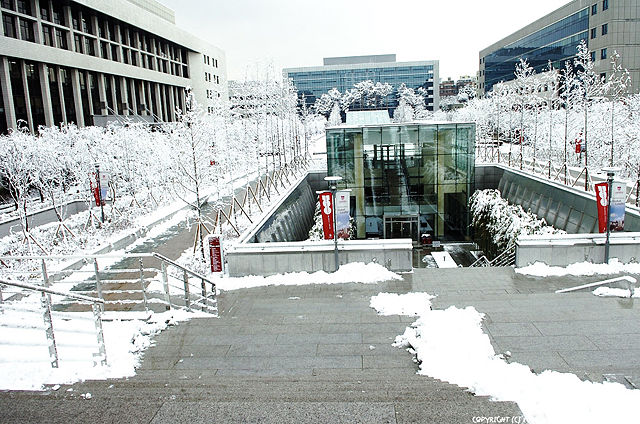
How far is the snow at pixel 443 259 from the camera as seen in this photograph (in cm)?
2252

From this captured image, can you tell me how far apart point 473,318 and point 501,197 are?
2507 cm

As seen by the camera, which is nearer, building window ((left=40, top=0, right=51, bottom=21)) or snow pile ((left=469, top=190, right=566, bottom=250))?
snow pile ((left=469, top=190, right=566, bottom=250))

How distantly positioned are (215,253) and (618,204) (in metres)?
11.3

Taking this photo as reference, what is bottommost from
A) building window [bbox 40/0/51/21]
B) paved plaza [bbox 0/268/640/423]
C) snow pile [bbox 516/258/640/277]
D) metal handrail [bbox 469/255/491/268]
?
metal handrail [bbox 469/255/491/268]

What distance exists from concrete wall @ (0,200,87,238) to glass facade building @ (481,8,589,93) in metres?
56.5

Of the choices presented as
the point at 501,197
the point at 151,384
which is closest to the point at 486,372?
the point at 151,384

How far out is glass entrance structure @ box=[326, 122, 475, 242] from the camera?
26.5 m

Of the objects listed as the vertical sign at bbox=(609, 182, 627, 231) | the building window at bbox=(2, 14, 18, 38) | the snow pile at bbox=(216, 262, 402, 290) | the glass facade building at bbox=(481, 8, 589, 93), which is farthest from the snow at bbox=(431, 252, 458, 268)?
the glass facade building at bbox=(481, 8, 589, 93)

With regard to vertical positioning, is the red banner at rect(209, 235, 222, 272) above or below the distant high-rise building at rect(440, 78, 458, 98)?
below

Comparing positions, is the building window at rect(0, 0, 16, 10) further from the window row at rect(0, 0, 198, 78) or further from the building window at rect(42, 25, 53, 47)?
the building window at rect(42, 25, 53, 47)

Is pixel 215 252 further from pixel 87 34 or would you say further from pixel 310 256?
pixel 87 34

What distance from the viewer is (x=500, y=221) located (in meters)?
25.7

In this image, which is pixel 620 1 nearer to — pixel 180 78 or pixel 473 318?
pixel 180 78

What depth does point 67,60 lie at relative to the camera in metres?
46.5
